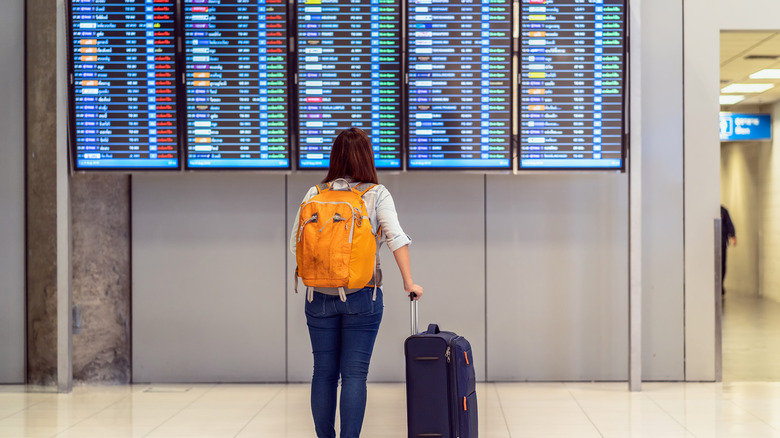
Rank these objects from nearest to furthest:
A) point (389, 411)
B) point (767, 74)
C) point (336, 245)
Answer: point (336, 245), point (389, 411), point (767, 74)

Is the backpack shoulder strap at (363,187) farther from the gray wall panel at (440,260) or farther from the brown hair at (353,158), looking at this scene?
the gray wall panel at (440,260)

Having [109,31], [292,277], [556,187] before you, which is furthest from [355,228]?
[109,31]

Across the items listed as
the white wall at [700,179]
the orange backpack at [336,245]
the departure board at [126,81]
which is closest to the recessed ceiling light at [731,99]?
the white wall at [700,179]

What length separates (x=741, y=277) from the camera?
12250mm

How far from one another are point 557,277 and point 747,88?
661 centimetres

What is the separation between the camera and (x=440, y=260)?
4906 mm

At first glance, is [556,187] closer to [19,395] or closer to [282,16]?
[282,16]

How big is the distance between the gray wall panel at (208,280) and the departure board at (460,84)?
117cm

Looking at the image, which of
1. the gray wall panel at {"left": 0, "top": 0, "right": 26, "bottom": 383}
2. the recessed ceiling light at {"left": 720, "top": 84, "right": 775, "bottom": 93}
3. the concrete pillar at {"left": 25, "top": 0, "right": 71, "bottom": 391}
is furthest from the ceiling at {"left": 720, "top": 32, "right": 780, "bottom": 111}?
the gray wall panel at {"left": 0, "top": 0, "right": 26, "bottom": 383}

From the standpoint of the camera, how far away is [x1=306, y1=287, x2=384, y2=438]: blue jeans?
3.11m

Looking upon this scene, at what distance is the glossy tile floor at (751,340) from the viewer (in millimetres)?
5281

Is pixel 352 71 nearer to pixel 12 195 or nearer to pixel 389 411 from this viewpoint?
pixel 389 411

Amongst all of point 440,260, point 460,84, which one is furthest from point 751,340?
point 460,84

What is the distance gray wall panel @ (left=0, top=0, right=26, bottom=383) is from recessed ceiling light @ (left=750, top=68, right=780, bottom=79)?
Answer: 7572mm
